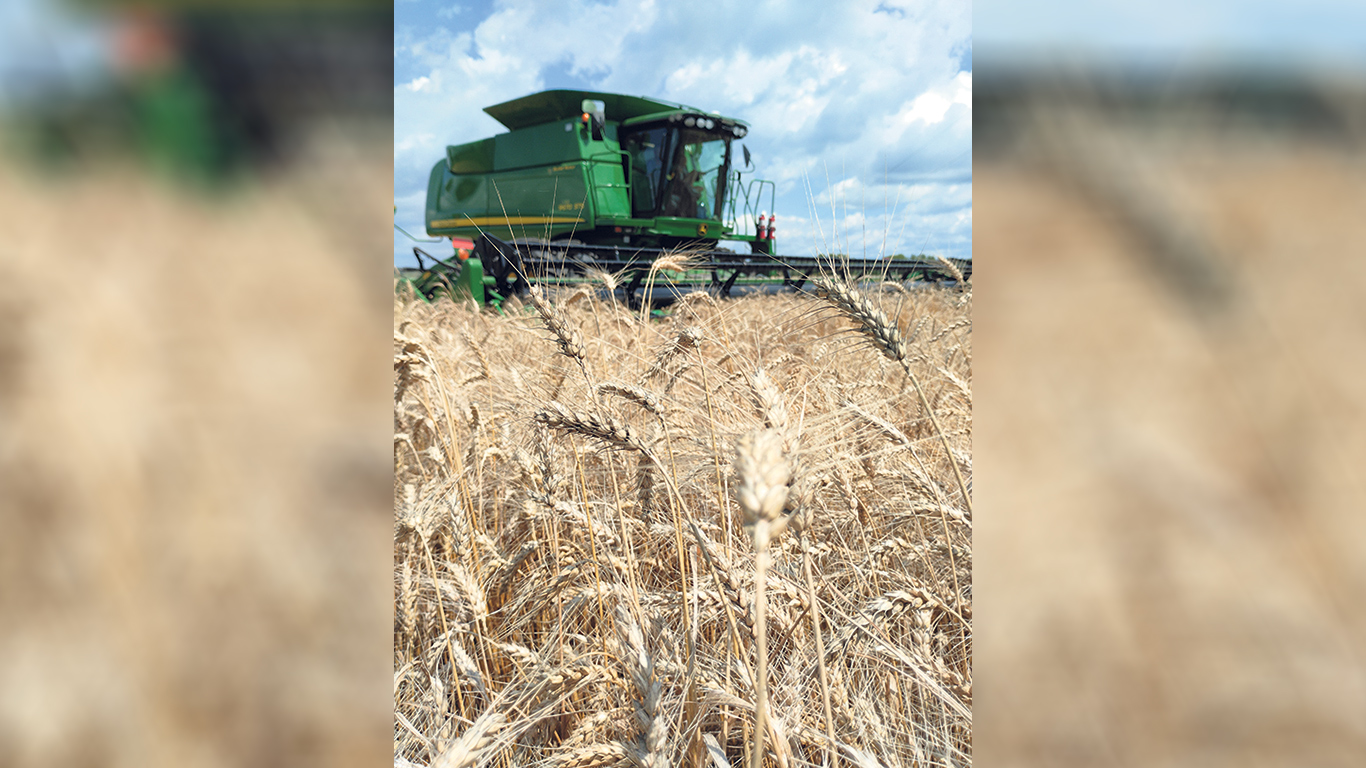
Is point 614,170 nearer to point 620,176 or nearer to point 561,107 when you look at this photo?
point 620,176

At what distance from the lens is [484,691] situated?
0.58 m

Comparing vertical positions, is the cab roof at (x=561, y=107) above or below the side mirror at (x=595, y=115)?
above

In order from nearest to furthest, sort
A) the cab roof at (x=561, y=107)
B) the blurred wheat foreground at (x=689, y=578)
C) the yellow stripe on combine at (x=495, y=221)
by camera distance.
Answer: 1. the blurred wheat foreground at (x=689, y=578)
2. the yellow stripe on combine at (x=495, y=221)
3. the cab roof at (x=561, y=107)

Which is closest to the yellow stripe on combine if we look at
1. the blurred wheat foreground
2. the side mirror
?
A: the side mirror

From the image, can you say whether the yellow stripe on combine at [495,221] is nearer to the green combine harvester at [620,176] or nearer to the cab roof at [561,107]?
the green combine harvester at [620,176]

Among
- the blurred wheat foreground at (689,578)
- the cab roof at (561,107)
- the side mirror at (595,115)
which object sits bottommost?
the blurred wheat foreground at (689,578)

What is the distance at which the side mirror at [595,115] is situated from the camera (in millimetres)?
5355

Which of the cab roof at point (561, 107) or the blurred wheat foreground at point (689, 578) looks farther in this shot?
the cab roof at point (561, 107)

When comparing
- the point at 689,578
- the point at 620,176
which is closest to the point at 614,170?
the point at 620,176

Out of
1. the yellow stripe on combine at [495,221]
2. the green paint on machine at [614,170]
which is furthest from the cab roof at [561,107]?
the yellow stripe on combine at [495,221]

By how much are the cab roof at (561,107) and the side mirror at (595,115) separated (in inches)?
9.6
